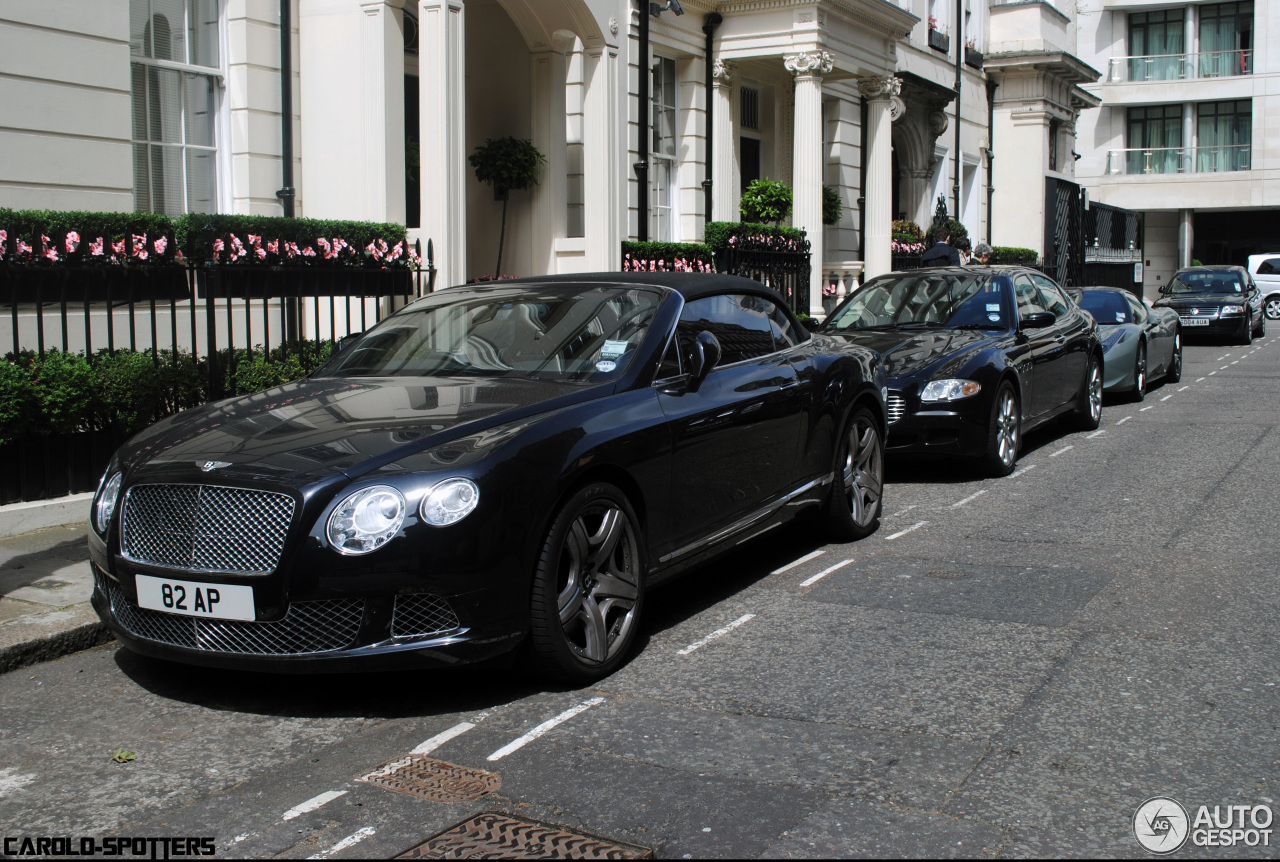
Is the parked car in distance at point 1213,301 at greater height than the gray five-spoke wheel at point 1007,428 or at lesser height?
greater

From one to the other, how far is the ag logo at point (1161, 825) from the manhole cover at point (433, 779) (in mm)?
1903

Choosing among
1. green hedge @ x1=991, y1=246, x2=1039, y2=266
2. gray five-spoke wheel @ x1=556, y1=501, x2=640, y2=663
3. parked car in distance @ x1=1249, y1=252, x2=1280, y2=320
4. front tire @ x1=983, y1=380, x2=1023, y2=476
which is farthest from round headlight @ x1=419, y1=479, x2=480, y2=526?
parked car in distance @ x1=1249, y1=252, x2=1280, y2=320

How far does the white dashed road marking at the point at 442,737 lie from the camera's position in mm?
4218

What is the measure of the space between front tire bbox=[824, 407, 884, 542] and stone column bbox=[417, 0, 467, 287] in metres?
5.64

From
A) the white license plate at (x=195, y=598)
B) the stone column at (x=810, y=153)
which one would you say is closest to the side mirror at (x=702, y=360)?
the white license plate at (x=195, y=598)

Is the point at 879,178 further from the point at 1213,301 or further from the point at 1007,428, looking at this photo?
the point at 1007,428

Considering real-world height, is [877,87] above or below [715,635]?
above

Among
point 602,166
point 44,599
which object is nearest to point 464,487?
point 44,599

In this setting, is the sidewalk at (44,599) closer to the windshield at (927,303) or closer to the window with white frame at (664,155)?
the windshield at (927,303)

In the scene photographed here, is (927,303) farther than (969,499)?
Yes

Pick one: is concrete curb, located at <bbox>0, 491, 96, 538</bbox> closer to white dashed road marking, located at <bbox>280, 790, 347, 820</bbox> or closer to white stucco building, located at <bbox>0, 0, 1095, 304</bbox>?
white stucco building, located at <bbox>0, 0, 1095, 304</bbox>

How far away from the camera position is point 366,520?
4.33 metres

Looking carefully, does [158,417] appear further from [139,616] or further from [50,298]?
[139,616]

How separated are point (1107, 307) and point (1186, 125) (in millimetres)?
44620
